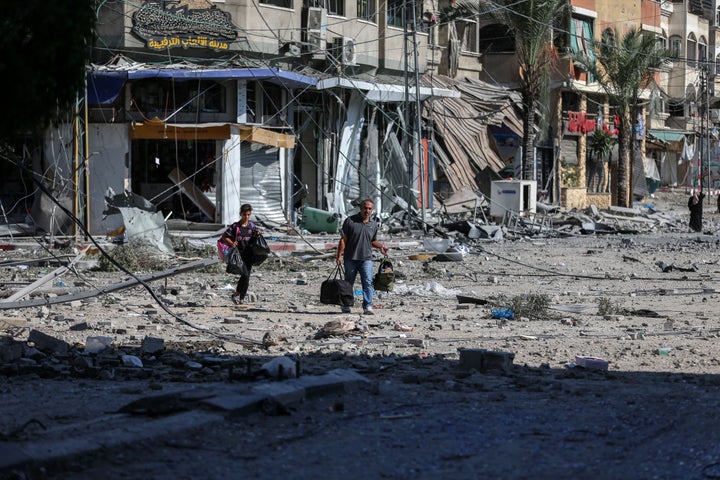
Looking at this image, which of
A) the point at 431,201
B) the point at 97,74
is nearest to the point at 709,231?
the point at 431,201

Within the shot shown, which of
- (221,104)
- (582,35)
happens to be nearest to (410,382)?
(221,104)

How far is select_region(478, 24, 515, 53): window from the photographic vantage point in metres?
43.7

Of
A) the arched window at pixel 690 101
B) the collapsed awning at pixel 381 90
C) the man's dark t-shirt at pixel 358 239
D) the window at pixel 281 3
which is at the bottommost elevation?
the man's dark t-shirt at pixel 358 239

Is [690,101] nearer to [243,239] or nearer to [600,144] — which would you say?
[600,144]

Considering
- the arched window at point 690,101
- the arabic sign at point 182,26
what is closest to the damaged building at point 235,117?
the arabic sign at point 182,26

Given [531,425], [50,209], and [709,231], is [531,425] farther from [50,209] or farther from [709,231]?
[709,231]

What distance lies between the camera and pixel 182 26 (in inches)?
1119

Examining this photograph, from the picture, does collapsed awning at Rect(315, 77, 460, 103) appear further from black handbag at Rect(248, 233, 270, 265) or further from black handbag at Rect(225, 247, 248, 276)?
black handbag at Rect(225, 247, 248, 276)

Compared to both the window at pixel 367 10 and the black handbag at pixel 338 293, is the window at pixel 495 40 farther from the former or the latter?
the black handbag at pixel 338 293

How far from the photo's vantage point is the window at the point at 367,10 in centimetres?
3372

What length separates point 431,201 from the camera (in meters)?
36.4

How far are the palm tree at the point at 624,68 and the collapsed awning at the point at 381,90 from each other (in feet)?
39.4

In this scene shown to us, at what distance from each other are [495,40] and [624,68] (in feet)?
18.1

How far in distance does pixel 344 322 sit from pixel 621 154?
34.6 meters
